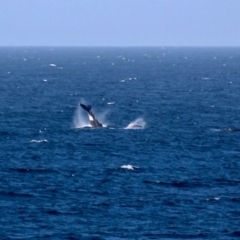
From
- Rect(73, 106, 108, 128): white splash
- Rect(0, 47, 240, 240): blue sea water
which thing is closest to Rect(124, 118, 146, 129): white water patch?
Rect(0, 47, 240, 240): blue sea water

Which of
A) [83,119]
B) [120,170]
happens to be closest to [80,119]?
[83,119]

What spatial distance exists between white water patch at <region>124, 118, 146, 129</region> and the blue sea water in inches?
12.0

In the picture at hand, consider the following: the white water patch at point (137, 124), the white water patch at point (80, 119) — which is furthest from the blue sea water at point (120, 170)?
the white water patch at point (137, 124)

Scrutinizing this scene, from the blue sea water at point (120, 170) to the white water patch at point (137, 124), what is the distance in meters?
0.31

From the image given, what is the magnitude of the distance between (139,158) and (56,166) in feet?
28.2

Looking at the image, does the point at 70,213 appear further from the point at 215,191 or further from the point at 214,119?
the point at 214,119

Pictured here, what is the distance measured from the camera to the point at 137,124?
105 meters

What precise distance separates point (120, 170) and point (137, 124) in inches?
1208

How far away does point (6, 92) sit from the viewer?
151625mm

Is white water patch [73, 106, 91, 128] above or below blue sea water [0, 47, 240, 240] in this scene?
above

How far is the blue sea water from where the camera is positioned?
57.5 metres

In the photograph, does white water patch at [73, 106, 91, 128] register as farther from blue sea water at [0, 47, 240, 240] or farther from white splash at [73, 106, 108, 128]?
blue sea water at [0, 47, 240, 240]

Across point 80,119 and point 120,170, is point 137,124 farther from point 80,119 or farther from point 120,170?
point 120,170

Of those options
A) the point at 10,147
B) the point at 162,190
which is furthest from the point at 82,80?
the point at 162,190
